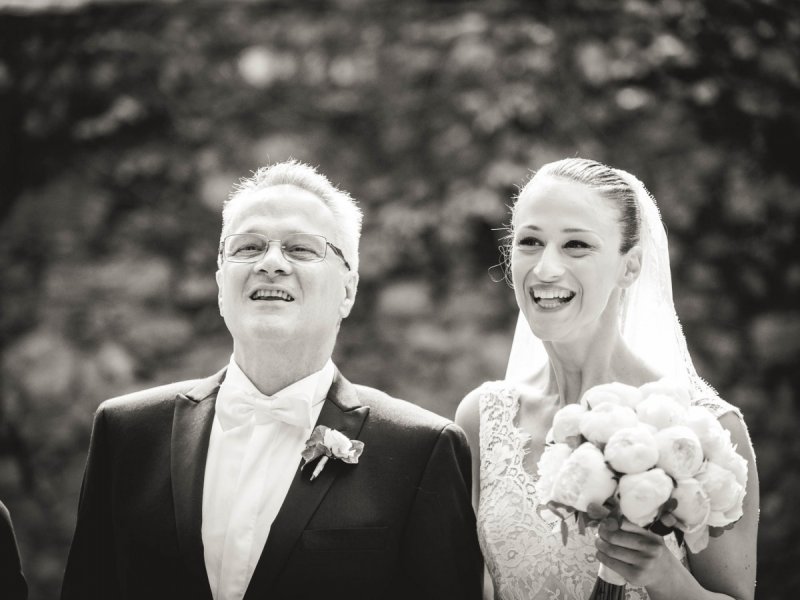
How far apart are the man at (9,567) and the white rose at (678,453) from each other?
2061 millimetres

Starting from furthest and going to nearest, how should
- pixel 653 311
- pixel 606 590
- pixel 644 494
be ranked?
pixel 653 311
pixel 606 590
pixel 644 494

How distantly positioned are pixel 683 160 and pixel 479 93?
1370 mm

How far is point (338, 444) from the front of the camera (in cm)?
324

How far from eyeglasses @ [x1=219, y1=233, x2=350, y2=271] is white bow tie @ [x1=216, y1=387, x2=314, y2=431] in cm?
48

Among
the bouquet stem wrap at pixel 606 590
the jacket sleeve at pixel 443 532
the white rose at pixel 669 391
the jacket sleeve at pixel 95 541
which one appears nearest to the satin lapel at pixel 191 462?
the jacket sleeve at pixel 95 541

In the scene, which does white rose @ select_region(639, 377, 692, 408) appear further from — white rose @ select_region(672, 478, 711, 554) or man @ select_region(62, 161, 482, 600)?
man @ select_region(62, 161, 482, 600)

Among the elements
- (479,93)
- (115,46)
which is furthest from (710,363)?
(115,46)

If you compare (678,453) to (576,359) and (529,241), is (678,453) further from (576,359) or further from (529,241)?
(529,241)

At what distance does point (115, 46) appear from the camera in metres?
6.79

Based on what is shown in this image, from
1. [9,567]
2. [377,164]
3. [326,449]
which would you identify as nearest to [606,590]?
[326,449]

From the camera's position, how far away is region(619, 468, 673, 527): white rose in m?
2.65

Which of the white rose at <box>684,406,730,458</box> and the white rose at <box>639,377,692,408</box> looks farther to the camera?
the white rose at <box>639,377,692,408</box>

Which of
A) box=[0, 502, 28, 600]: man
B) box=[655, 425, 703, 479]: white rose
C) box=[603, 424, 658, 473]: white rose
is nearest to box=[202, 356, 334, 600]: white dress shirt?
box=[0, 502, 28, 600]: man

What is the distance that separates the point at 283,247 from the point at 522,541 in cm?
133
